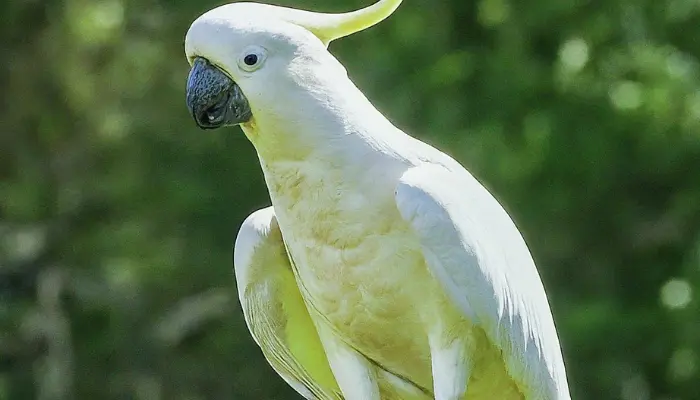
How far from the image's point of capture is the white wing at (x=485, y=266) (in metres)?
1.86

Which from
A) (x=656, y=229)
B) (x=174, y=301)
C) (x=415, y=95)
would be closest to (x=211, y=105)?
(x=415, y=95)

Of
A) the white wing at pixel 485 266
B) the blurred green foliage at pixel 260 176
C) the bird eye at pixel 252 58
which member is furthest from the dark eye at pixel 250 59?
the blurred green foliage at pixel 260 176

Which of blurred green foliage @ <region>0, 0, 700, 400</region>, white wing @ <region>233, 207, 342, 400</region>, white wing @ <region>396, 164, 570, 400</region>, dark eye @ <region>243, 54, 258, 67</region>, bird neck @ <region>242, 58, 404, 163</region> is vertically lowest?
blurred green foliage @ <region>0, 0, 700, 400</region>

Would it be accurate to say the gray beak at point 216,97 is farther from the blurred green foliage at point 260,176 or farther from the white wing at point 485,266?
the blurred green foliage at point 260,176

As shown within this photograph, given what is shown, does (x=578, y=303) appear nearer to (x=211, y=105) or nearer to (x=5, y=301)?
(x=5, y=301)

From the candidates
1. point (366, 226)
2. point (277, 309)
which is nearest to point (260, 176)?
point (277, 309)

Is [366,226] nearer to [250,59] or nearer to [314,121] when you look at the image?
[314,121]

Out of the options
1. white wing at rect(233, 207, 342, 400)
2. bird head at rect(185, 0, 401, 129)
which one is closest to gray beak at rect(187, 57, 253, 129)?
bird head at rect(185, 0, 401, 129)

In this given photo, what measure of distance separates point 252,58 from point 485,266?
18.6 inches

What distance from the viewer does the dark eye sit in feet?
6.02

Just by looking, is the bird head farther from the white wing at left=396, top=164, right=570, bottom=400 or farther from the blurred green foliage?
the blurred green foliage

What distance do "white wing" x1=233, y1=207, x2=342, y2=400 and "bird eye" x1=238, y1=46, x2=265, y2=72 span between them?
321 mm

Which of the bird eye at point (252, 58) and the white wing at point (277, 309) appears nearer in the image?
the bird eye at point (252, 58)

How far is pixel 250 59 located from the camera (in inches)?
72.4
